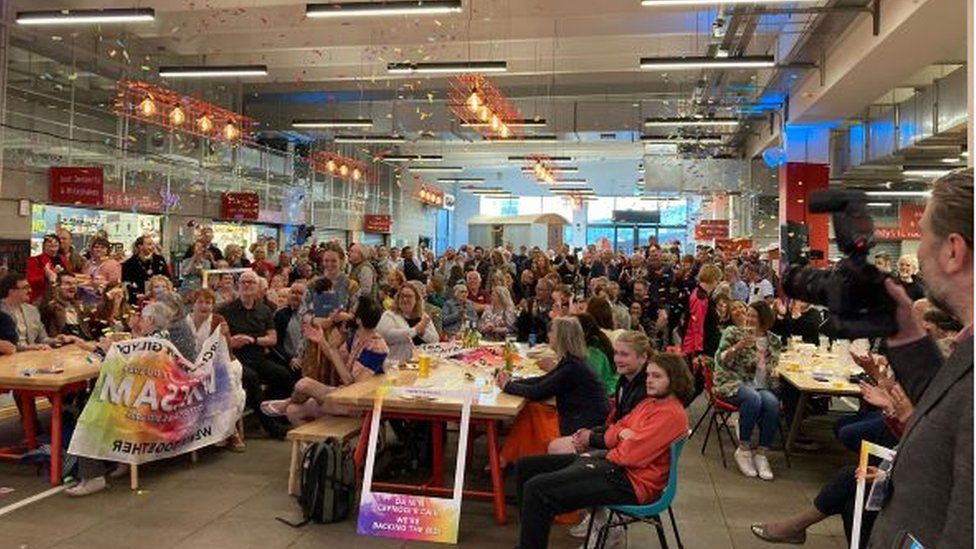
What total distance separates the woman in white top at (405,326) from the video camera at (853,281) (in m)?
4.91

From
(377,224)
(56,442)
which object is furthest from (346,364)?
(377,224)

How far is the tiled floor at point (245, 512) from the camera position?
14.0ft

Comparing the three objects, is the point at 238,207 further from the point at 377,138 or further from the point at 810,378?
the point at 810,378

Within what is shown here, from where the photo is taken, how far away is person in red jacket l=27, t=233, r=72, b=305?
326 inches

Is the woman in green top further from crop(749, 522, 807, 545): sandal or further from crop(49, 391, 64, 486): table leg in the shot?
crop(49, 391, 64, 486): table leg

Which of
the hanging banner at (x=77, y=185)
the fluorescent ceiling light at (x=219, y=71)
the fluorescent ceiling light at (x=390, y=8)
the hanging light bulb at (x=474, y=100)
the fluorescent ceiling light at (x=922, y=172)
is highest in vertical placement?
the fluorescent ceiling light at (x=219, y=71)

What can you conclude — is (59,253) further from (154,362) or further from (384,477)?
(384,477)

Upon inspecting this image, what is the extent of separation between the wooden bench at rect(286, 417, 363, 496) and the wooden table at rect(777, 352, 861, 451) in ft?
10.1

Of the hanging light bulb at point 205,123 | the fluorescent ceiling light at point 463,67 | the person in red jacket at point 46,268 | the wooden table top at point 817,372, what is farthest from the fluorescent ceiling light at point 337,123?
the wooden table top at point 817,372

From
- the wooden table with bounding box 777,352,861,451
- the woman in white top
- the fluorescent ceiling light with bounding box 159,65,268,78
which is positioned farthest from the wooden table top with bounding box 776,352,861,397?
the fluorescent ceiling light with bounding box 159,65,268,78

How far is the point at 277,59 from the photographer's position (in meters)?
15.0

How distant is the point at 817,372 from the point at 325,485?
12.6ft

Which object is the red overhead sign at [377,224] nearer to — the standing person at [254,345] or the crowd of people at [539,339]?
the crowd of people at [539,339]

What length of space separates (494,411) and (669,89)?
13.6 meters
